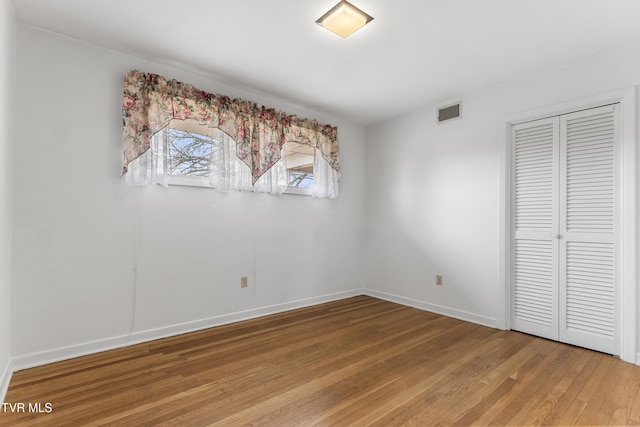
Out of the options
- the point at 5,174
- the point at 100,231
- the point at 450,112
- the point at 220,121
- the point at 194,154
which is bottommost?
the point at 100,231

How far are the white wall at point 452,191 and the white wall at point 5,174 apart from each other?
3697 mm

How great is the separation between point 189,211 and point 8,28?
1.70m

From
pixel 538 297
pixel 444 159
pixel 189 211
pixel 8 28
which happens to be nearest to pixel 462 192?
pixel 444 159

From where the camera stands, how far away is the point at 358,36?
246cm

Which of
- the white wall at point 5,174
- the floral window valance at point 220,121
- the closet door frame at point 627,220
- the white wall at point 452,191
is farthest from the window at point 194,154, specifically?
the closet door frame at point 627,220

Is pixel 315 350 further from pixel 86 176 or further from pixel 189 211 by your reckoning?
pixel 86 176

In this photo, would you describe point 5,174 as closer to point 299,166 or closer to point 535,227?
point 299,166

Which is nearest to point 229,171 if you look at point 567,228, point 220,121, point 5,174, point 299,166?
point 220,121

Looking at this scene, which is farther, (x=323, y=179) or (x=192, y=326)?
(x=323, y=179)

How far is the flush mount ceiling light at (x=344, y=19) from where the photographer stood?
208cm

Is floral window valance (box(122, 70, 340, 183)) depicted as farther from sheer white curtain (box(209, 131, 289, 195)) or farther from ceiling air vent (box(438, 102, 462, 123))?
ceiling air vent (box(438, 102, 462, 123))

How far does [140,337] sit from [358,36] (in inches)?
119

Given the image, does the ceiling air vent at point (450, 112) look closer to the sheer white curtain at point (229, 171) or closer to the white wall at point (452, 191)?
the white wall at point (452, 191)

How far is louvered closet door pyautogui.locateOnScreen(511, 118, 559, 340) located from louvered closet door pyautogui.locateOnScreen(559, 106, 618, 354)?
0.07 m
